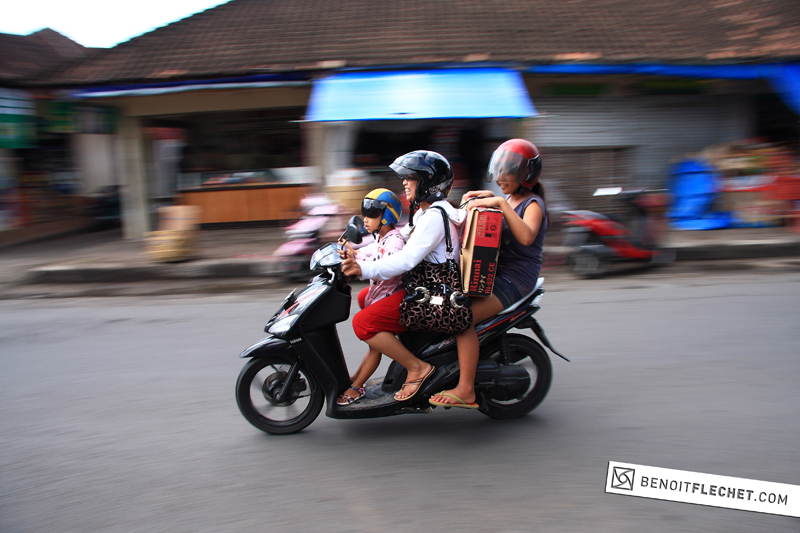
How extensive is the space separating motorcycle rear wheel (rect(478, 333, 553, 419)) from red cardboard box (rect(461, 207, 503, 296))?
53 cm

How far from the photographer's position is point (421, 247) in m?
2.98

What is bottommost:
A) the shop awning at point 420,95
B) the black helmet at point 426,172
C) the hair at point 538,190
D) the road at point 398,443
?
the road at point 398,443

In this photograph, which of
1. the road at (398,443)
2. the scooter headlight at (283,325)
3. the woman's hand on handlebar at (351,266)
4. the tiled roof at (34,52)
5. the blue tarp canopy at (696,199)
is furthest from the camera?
the tiled roof at (34,52)

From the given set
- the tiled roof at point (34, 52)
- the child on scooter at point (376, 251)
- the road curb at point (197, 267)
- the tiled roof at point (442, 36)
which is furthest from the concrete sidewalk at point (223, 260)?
the tiled roof at point (34, 52)

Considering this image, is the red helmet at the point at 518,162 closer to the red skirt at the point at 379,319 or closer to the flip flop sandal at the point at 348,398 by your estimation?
the red skirt at the point at 379,319

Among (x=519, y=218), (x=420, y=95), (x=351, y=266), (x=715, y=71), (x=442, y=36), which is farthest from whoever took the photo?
Answer: (x=442, y=36)

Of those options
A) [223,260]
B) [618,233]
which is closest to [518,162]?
[618,233]

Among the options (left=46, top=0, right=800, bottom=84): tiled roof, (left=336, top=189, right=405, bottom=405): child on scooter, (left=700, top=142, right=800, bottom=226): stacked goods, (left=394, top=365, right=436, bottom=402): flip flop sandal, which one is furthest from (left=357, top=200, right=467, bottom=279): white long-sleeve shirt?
(left=700, top=142, right=800, bottom=226): stacked goods

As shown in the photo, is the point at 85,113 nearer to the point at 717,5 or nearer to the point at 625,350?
the point at 625,350

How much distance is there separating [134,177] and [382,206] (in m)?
10.2

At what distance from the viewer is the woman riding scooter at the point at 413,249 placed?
2965 millimetres

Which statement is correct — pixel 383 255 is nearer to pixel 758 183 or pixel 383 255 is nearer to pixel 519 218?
pixel 519 218

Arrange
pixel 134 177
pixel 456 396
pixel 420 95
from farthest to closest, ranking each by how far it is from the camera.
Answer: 1. pixel 134 177
2. pixel 420 95
3. pixel 456 396

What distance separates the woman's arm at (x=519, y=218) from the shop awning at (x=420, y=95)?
227 inches
